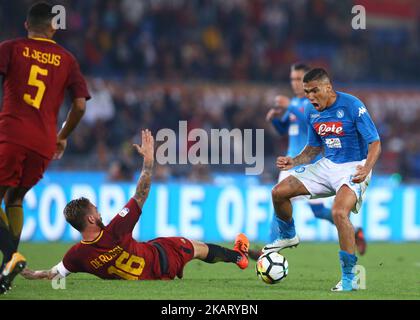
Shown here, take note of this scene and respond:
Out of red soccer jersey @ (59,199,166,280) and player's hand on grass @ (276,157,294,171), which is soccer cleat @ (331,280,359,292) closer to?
player's hand on grass @ (276,157,294,171)

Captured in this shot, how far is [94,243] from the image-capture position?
27.0ft

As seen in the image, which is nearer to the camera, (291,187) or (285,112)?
(291,187)

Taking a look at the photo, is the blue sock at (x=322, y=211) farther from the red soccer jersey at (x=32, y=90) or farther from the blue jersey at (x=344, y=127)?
the red soccer jersey at (x=32, y=90)

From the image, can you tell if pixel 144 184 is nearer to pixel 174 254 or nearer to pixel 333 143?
pixel 174 254

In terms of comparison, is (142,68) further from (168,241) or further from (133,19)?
(168,241)

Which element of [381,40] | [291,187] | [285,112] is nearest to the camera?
[291,187]

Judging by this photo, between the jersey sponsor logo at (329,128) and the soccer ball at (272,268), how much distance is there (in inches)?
48.2

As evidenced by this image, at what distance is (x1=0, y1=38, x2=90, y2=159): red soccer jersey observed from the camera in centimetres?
768

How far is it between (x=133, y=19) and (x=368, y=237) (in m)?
7.59

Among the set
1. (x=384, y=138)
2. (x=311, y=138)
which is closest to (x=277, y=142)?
(x=384, y=138)

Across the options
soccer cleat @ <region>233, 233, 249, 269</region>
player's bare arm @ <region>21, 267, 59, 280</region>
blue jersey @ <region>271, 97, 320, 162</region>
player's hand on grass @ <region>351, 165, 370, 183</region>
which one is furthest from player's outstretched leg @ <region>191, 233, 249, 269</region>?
blue jersey @ <region>271, 97, 320, 162</region>

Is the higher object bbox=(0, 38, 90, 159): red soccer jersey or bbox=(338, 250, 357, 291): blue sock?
bbox=(0, 38, 90, 159): red soccer jersey

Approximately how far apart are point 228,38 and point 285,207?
43.5ft

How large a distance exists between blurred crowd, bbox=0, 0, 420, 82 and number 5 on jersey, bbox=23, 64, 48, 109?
11.4m
